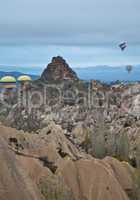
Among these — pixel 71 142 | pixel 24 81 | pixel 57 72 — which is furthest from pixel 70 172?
pixel 57 72

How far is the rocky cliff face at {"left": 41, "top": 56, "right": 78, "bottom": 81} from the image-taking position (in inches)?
6705

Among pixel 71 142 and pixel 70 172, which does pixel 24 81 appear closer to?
pixel 71 142

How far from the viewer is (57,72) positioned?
569 feet

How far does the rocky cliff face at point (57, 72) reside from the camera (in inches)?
6705

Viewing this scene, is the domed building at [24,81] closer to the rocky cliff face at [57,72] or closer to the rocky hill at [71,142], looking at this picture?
the rocky hill at [71,142]

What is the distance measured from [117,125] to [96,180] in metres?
76.4

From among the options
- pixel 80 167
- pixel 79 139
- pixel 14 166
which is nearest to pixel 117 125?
pixel 79 139

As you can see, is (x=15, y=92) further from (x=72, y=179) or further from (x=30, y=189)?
(x=30, y=189)

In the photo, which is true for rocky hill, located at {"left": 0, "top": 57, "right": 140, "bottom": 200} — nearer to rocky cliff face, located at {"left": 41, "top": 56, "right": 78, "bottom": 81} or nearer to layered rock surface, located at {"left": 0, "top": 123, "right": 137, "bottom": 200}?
layered rock surface, located at {"left": 0, "top": 123, "right": 137, "bottom": 200}

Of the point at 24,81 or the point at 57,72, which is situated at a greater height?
the point at 57,72

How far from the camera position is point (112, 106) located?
14038 centimetres

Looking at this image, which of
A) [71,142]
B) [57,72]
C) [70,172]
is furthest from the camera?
[57,72]

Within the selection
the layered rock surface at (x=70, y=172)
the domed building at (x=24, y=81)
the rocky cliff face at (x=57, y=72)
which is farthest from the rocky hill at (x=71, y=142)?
the domed building at (x=24, y=81)

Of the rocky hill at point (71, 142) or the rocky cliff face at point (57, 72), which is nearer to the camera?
the rocky hill at point (71, 142)
